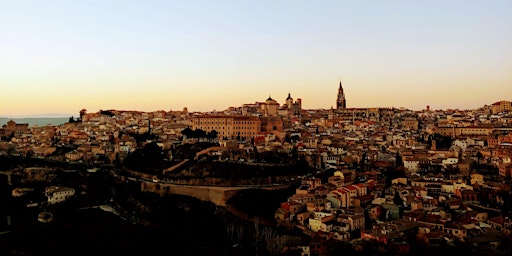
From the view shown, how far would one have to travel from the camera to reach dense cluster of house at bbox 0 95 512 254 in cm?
1270

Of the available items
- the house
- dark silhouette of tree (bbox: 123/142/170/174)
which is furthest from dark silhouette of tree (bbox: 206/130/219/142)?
the house

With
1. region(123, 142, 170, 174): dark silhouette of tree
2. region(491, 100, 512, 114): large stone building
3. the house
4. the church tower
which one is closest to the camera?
the house

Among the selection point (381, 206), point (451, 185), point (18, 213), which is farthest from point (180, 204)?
point (451, 185)

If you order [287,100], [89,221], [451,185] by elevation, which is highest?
[287,100]

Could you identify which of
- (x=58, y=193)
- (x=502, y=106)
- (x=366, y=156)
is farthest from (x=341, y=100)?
(x=58, y=193)

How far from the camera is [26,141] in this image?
111 feet

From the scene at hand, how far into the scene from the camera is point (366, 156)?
22500 millimetres

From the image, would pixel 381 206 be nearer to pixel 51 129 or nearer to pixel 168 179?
pixel 168 179

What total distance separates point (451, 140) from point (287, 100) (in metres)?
23.4

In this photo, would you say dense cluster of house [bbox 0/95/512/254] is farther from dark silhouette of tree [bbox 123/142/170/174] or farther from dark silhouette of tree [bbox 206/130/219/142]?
dark silhouette of tree [bbox 123/142/170/174]

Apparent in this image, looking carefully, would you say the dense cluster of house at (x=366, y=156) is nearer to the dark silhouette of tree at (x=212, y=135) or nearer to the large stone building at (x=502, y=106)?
the large stone building at (x=502, y=106)

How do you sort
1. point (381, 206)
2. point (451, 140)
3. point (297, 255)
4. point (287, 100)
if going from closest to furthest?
1. point (297, 255)
2. point (381, 206)
3. point (451, 140)
4. point (287, 100)

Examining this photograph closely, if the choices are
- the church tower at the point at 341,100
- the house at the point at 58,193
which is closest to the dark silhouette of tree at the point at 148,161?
the house at the point at 58,193

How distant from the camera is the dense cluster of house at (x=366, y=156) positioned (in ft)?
41.7
